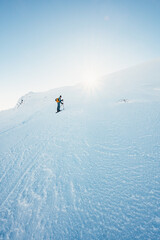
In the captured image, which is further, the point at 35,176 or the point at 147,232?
the point at 35,176

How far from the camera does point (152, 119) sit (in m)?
6.27

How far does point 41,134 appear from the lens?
732cm

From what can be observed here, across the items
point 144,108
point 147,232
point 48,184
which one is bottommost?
point 147,232

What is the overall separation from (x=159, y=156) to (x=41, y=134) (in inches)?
244

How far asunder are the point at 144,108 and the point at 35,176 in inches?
298

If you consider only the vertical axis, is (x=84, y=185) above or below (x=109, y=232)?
above

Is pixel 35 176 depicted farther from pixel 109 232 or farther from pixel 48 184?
pixel 109 232

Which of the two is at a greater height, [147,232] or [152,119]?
[152,119]

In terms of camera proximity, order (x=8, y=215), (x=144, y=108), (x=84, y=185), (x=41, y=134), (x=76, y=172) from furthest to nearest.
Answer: (x=144, y=108) → (x=41, y=134) → (x=76, y=172) → (x=84, y=185) → (x=8, y=215)

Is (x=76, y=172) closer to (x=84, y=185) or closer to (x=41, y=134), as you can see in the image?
(x=84, y=185)

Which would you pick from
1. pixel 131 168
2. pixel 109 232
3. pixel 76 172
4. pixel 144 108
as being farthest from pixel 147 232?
pixel 144 108

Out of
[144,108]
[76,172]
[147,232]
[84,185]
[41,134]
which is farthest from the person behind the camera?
[144,108]

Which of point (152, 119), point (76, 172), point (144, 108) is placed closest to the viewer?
point (76, 172)

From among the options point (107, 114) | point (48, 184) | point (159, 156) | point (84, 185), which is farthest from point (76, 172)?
point (107, 114)
